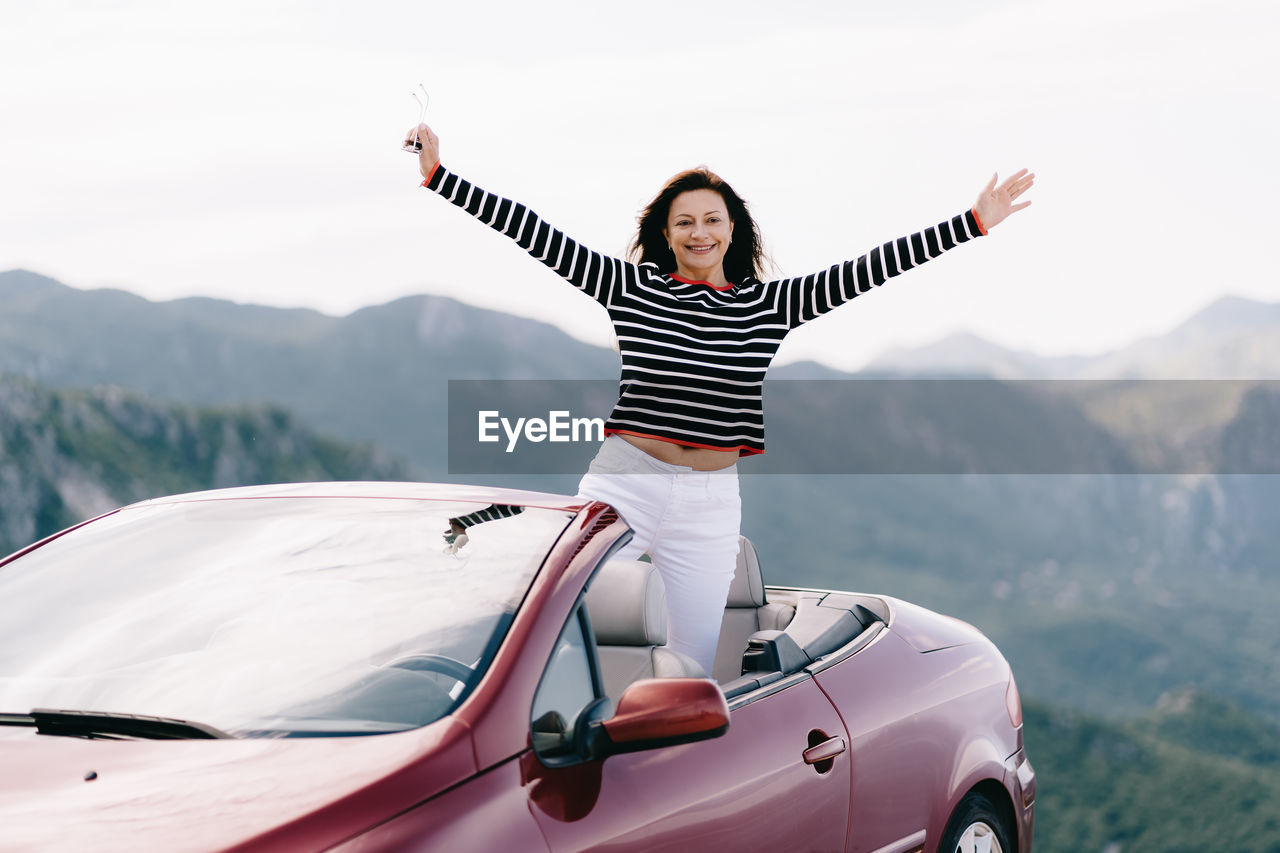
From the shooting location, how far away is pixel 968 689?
159 inches

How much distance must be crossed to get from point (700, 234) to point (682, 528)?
100 cm

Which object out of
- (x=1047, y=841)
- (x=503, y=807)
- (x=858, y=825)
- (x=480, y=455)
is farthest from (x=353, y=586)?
(x=480, y=455)

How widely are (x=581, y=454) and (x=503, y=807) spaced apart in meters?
171

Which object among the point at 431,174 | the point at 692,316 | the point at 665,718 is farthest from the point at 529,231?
the point at 665,718

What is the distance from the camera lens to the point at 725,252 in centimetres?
481

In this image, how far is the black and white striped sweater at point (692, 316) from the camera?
171 inches

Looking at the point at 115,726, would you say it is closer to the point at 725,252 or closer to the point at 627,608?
the point at 627,608

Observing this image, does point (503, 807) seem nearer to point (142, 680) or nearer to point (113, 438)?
point (142, 680)

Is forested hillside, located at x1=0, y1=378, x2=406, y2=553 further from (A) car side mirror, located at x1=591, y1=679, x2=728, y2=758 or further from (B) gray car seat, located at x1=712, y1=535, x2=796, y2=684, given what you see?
(A) car side mirror, located at x1=591, y1=679, x2=728, y2=758

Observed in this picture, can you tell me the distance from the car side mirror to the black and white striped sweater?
5.93 ft

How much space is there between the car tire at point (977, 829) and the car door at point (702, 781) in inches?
25.1

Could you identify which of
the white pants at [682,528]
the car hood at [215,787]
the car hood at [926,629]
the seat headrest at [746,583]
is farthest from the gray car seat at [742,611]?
the car hood at [215,787]

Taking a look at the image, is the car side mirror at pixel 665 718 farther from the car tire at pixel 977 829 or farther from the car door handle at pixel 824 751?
the car tire at pixel 977 829

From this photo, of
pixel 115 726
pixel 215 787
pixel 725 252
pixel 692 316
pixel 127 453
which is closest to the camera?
pixel 215 787
